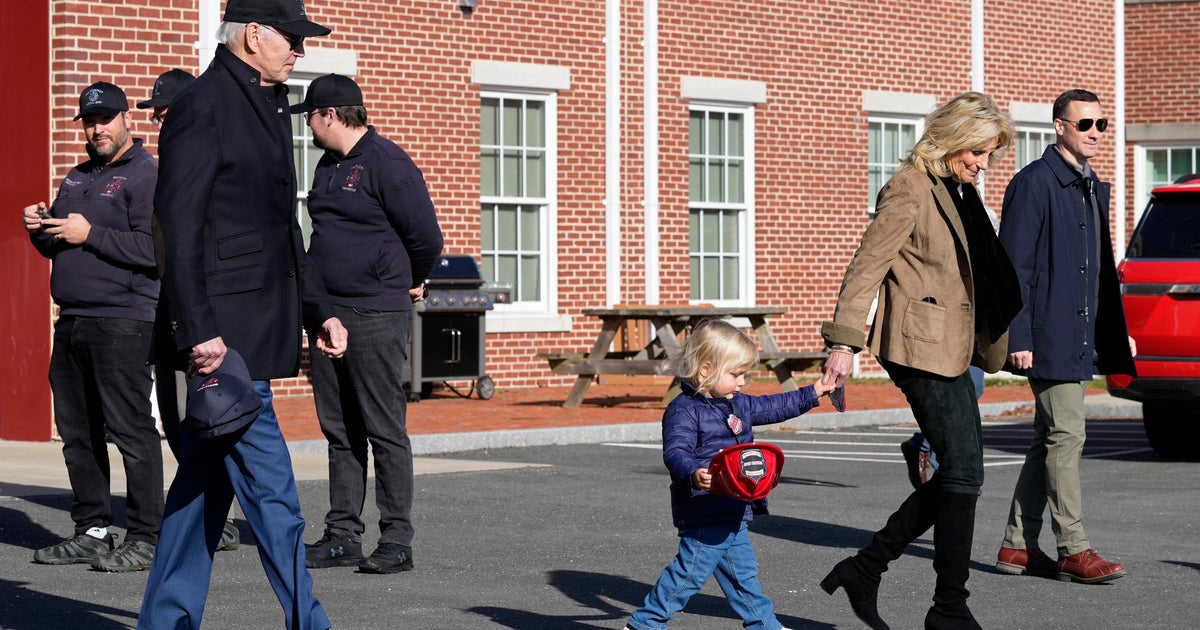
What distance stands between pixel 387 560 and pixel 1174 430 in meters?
7.08

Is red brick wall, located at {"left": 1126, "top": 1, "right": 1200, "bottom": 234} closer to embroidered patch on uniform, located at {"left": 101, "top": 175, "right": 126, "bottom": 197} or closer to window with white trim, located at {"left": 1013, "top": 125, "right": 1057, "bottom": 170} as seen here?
window with white trim, located at {"left": 1013, "top": 125, "right": 1057, "bottom": 170}

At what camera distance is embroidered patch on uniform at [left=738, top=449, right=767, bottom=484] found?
5.83m

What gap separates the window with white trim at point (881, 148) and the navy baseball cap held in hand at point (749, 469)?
16386 mm

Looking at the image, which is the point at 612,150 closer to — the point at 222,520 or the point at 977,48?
the point at 977,48

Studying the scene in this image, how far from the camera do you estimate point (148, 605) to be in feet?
18.6

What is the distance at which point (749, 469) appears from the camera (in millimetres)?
5836

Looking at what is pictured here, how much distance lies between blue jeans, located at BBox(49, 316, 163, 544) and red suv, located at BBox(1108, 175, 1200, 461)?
651 cm

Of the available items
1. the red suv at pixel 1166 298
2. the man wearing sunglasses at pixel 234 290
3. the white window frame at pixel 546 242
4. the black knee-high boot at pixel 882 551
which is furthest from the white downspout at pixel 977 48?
the man wearing sunglasses at pixel 234 290

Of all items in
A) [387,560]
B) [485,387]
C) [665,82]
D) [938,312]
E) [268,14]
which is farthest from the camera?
[665,82]

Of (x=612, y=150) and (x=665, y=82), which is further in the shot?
(x=665, y=82)

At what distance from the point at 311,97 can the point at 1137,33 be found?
21.8 m

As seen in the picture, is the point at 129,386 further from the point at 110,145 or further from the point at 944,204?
the point at 944,204

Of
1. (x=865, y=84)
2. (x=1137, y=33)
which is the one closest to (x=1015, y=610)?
(x=865, y=84)

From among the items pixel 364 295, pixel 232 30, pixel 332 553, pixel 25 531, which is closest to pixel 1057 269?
pixel 364 295
